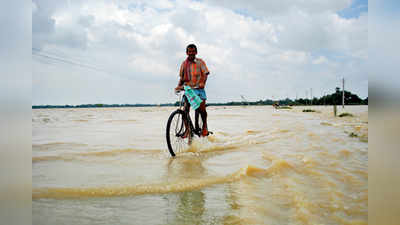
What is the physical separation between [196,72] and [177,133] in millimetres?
1385

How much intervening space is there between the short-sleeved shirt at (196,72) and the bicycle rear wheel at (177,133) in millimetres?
724

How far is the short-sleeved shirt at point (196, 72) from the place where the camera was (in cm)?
529

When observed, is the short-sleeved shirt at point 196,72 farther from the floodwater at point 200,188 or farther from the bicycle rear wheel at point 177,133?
the floodwater at point 200,188

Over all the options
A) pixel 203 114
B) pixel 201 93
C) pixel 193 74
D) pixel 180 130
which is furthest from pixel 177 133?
pixel 193 74

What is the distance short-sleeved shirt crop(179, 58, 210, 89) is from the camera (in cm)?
529

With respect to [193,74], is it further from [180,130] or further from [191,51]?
[180,130]

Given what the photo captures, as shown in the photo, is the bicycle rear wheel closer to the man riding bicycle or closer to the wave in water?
the man riding bicycle

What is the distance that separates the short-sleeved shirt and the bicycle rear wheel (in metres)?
0.72

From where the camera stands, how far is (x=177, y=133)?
5039 mm

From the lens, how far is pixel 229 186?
2.88 metres

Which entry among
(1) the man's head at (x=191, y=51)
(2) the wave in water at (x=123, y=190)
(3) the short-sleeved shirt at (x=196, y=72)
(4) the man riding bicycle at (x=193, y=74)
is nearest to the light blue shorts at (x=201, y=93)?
(4) the man riding bicycle at (x=193, y=74)

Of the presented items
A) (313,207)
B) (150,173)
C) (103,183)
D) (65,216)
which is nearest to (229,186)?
(313,207)
